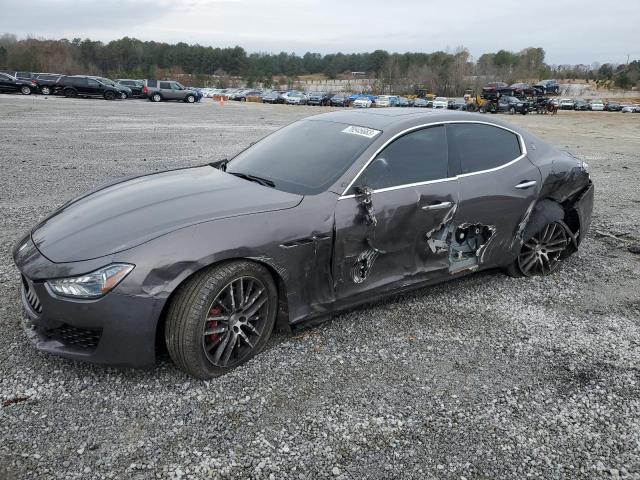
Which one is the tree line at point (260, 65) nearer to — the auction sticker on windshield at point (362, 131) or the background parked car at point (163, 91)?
the background parked car at point (163, 91)

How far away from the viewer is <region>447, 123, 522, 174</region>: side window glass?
13.5 ft

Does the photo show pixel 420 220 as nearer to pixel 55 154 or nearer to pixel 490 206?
pixel 490 206

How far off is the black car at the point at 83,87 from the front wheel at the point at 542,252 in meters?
36.6

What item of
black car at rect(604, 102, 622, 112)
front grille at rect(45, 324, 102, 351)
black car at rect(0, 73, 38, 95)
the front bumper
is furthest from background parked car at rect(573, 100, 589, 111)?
front grille at rect(45, 324, 102, 351)

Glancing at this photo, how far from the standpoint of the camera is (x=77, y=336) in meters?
2.82

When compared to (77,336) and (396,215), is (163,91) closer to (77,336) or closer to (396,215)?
(396,215)

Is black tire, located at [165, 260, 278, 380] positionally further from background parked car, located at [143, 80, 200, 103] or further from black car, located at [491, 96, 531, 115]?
black car, located at [491, 96, 531, 115]

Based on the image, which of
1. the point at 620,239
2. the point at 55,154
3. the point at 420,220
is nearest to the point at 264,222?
the point at 420,220

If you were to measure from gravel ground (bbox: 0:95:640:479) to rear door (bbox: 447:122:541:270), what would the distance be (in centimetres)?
47

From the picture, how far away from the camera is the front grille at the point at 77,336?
279 centimetres

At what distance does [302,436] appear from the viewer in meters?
2.67

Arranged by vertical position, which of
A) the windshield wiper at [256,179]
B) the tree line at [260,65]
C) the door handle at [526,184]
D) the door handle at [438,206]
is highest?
the tree line at [260,65]

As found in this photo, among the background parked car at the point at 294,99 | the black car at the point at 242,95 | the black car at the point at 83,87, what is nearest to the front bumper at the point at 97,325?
the black car at the point at 83,87

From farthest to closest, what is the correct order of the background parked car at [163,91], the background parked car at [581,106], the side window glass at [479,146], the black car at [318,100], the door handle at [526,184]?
1. the background parked car at [581,106]
2. the black car at [318,100]
3. the background parked car at [163,91]
4. the door handle at [526,184]
5. the side window glass at [479,146]
